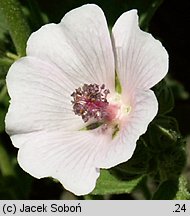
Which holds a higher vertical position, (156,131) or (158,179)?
(156,131)

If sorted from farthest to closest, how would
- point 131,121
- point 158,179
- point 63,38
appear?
point 158,179 → point 63,38 → point 131,121

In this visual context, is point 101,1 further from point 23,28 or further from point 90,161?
point 90,161

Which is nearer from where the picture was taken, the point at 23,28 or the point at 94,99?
the point at 94,99

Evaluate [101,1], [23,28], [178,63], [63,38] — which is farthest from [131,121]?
[178,63]

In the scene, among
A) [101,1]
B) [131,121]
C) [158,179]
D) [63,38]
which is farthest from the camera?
[101,1]

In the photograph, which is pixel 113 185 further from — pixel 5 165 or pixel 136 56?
Answer: pixel 5 165

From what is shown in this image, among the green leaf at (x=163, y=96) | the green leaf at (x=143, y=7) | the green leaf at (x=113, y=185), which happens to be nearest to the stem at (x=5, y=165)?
the green leaf at (x=113, y=185)
